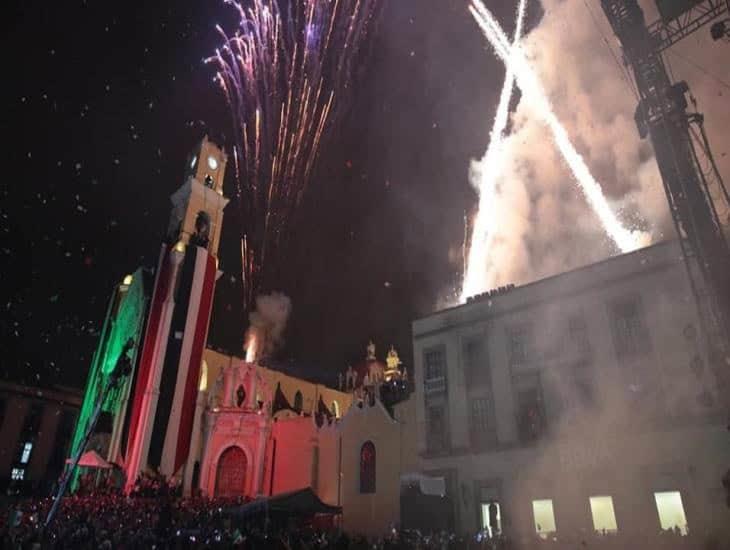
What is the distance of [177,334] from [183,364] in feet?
8.27

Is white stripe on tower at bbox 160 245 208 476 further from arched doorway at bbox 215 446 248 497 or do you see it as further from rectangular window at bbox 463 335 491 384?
rectangular window at bbox 463 335 491 384

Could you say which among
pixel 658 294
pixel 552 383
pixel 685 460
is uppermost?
pixel 658 294

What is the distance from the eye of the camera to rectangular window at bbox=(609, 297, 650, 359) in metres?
22.4

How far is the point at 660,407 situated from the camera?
20.9 meters

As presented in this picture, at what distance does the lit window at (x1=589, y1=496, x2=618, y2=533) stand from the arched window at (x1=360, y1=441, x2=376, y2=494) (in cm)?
1339

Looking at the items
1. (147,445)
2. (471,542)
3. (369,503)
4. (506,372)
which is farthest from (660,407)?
(147,445)

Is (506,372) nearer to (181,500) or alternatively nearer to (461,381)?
(461,381)

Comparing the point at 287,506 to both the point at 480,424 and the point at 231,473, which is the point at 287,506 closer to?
the point at 480,424

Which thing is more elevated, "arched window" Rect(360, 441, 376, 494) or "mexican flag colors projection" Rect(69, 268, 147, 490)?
"mexican flag colors projection" Rect(69, 268, 147, 490)

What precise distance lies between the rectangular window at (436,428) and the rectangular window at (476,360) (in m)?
2.61

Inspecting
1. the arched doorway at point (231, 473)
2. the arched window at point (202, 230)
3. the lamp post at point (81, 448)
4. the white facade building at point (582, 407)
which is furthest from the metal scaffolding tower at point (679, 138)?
the arched window at point (202, 230)

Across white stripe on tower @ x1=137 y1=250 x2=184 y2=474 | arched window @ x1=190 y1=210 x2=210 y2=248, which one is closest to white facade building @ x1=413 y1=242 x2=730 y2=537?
white stripe on tower @ x1=137 y1=250 x2=184 y2=474

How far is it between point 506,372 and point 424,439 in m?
6.27

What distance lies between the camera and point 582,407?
76.4 ft
